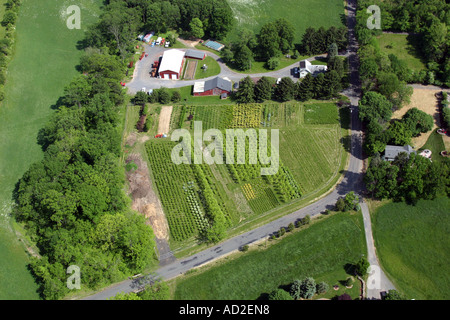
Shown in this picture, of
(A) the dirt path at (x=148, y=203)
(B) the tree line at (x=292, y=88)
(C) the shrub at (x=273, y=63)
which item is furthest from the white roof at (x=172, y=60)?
(A) the dirt path at (x=148, y=203)

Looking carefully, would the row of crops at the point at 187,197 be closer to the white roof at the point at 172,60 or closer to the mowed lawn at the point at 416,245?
the white roof at the point at 172,60

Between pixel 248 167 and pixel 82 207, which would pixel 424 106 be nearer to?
pixel 248 167

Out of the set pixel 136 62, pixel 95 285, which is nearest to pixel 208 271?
pixel 95 285

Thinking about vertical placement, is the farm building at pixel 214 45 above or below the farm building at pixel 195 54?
above

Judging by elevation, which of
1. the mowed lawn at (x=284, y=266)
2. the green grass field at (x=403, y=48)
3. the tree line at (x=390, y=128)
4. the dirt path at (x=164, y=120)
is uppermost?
the green grass field at (x=403, y=48)

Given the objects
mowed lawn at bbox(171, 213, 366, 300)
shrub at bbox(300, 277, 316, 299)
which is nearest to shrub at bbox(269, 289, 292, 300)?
shrub at bbox(300, 277, 316, 299)

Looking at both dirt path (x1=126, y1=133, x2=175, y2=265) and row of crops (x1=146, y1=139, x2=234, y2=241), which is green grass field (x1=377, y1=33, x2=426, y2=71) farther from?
dirt path (x1=126, y1=133, x2=175, y2=265)
